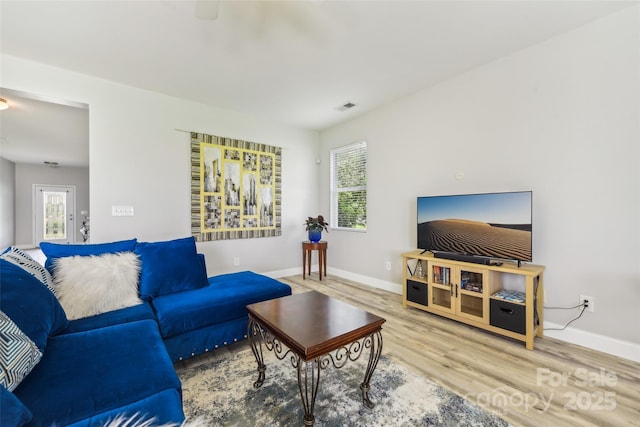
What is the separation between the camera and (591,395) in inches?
63.0

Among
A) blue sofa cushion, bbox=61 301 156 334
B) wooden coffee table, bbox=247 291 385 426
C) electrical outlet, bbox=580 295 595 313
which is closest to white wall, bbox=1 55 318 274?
blue sofa cushion, bbox=61 301 156 334

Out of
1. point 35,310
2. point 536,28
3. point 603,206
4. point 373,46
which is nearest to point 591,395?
point 603,206

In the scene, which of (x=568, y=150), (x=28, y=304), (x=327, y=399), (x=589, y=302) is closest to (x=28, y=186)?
(x=28, y=304)

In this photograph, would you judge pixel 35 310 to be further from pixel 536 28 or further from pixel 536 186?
pixel 536 28

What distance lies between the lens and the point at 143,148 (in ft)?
10.7

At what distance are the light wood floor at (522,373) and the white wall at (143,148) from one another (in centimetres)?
275

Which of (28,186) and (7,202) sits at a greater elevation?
(28,186)

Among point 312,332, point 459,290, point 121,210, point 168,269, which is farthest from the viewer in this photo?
point 121,210

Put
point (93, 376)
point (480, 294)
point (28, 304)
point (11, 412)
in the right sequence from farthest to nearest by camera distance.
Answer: point (480, 294)
point (28, 304)
point (93, 376)
point (11, 412)

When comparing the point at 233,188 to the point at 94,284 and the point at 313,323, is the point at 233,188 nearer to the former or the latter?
the point at 94,284

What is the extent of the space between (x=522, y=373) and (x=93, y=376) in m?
2.48

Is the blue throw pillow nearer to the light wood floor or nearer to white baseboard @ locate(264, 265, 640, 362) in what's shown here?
the light wood floor

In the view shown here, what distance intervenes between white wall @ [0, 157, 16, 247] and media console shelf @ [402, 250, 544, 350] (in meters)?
9.73

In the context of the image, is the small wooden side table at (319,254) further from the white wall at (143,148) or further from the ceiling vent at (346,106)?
the ceiling vent at (346,106)
